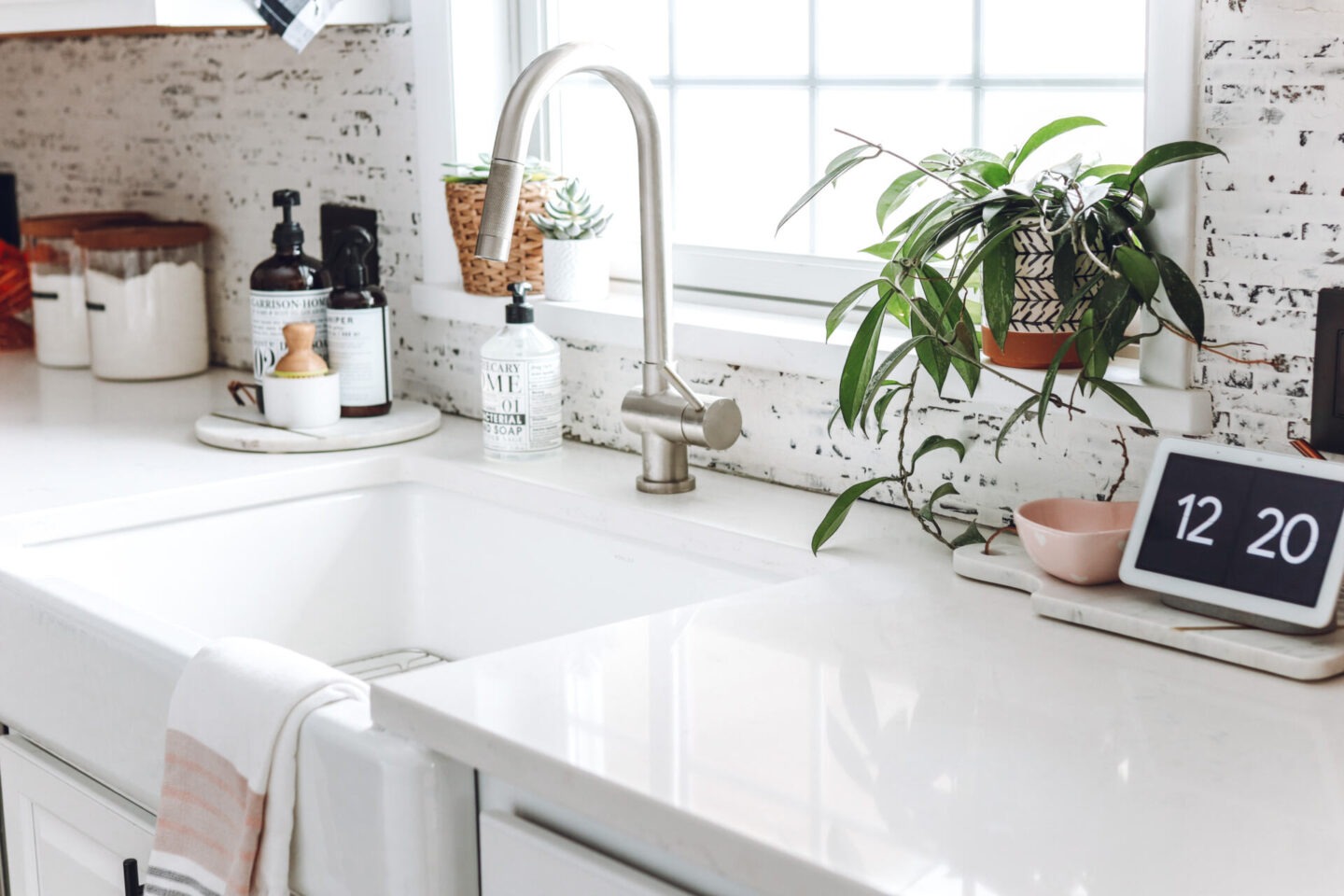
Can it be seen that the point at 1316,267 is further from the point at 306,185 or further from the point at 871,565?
the point at 306,185

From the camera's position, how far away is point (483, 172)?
1.77m

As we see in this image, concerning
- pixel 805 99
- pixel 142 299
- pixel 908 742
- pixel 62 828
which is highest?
pixel 805 99

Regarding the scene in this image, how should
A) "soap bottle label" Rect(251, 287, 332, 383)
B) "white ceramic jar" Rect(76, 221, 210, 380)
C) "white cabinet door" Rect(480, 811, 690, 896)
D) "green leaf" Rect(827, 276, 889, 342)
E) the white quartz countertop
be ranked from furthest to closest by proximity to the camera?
1. "white ceramic jar" Rect(76, 221, 210, 380)
2. "soap bottle label" Rect(251, 287, 332, 383)
3. "green leaf" Rect(827, 276, 889, 342)
4. "white cabinet door" Rect(480, 811, 690, 896)
5. the white quartz countertop

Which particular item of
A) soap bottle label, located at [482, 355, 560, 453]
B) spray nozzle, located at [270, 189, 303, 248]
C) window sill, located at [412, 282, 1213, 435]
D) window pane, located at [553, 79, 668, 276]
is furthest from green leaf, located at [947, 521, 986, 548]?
spray nozzle, located at [270, 189, 303, 248]

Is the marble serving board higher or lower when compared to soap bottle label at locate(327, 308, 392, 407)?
lower

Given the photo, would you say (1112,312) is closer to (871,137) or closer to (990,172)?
(990,172)

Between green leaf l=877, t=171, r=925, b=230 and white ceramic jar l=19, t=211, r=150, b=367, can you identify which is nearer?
green leaf l=877, t=171, r=925, b=230

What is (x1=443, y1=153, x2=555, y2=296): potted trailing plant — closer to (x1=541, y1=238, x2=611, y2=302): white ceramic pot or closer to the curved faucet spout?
(x1=541, y1=238, x2=611, y2=302): white ceramic pot

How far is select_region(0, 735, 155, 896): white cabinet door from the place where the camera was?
1240mm

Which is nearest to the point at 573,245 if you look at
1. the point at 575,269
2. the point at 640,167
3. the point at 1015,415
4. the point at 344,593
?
the point at 575,269

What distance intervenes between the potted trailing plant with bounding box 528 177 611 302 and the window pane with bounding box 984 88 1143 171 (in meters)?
0.48

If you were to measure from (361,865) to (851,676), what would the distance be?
0.34m

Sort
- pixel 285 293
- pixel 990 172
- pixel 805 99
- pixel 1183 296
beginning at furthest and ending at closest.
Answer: pixel 285 293
pixel 805 99
pixel 990 172
pixel 1183 296

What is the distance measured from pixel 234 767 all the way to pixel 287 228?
3.11 feet
